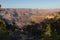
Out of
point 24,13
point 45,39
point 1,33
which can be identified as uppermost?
point 1,33

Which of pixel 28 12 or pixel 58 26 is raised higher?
pixel 58 26

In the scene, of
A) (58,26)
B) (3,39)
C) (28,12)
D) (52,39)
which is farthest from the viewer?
(28,12)

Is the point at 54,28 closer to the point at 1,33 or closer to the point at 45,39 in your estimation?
the point at 45,39

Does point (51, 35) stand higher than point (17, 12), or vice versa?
point (51, 35)

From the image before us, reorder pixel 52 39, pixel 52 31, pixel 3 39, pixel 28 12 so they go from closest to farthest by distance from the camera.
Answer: pixel 3 39, pixel 52 39, pixel 52 31, pixel 28 12

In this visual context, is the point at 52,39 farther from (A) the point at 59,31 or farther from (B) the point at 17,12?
(B) the point at 17,12

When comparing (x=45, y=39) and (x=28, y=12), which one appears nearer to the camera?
(x=45, y=39)

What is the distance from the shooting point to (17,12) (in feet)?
524

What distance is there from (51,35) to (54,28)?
1.92 metres

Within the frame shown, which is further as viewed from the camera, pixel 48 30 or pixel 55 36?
pixel 48 30

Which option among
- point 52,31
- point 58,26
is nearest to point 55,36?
point 52,31

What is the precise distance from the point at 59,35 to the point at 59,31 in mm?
1762

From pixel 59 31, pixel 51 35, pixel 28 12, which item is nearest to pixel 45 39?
pixel 51 35

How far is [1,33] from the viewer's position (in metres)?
13.2
